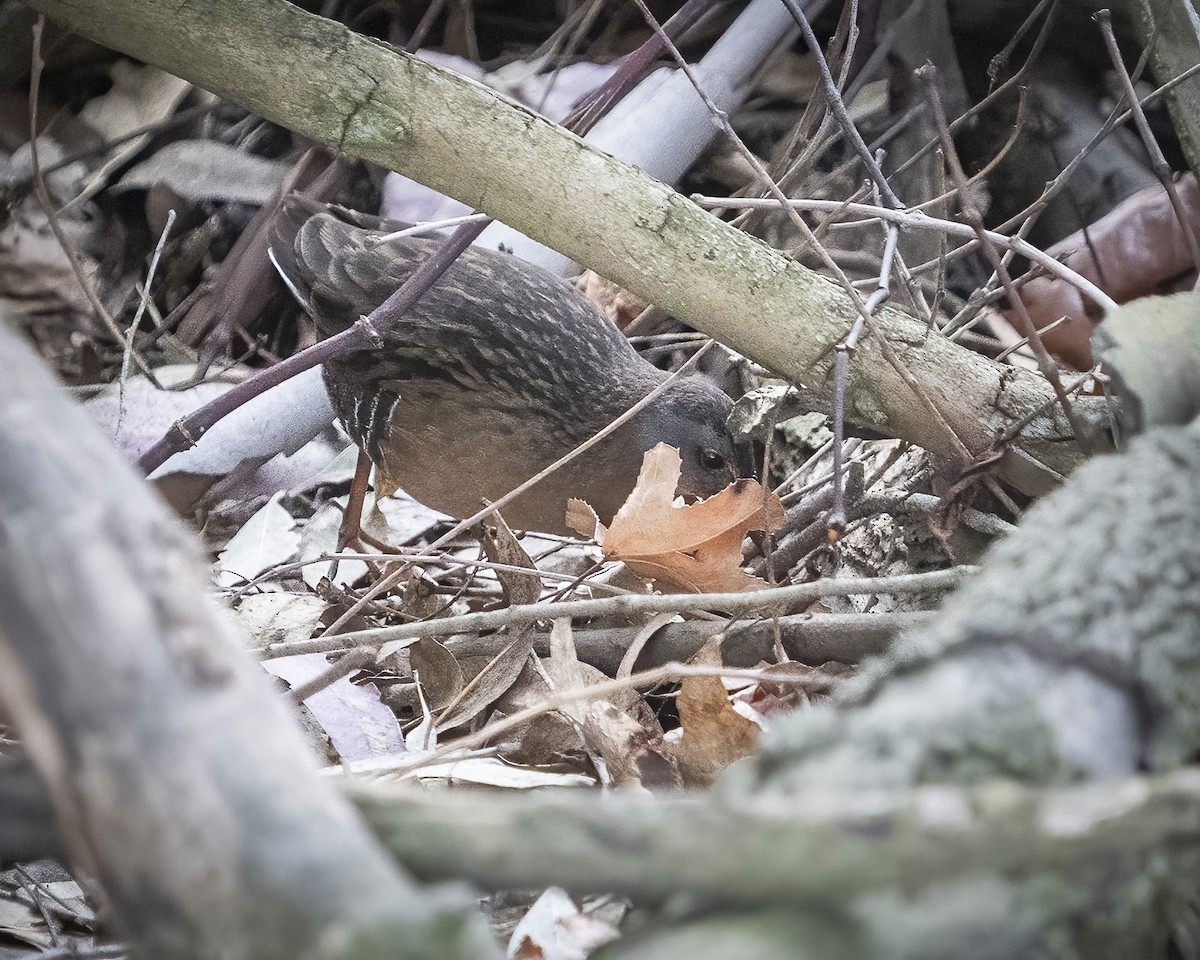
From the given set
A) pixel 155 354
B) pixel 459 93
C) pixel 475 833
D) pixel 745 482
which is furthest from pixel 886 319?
pixel 155 354

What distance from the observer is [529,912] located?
1195 millimetres

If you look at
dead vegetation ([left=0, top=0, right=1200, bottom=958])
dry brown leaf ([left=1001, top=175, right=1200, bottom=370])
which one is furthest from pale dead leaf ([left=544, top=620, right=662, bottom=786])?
dry brown leaf ([left=1001, top=175, right=1200, bottom=370])

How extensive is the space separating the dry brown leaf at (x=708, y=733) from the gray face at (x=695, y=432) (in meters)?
1.46

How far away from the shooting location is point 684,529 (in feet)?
5.97

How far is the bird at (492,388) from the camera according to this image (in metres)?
2.73

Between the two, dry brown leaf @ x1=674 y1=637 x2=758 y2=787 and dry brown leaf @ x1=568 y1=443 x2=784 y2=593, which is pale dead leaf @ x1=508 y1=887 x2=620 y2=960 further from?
dry brown leaf @ x1=568 y1=443 x2=784 y2=593

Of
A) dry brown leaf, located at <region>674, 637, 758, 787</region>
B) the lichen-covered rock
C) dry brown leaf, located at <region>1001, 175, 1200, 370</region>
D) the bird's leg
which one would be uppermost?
the lichen-covered rock

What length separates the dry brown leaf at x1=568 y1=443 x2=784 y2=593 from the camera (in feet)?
5.95

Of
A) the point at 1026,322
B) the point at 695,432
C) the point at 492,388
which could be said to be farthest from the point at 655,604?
the point at 695,432

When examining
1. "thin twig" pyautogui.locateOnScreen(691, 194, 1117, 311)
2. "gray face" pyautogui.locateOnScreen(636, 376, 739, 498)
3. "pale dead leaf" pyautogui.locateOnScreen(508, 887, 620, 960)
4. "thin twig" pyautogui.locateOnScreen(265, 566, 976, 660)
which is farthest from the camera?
"gray face" pyautogui.locateOnScreen(636, 376, 739, 498)

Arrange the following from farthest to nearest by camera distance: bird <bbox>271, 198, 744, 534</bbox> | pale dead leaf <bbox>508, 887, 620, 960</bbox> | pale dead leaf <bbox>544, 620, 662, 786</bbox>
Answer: bird <bbox>271, 198, 744, 534</bbox> < pale dead leaf <bbox>544, 620, 662, 786</bbox> < pale dead leaf <bbox>508, 887, 620, 960</bbox>

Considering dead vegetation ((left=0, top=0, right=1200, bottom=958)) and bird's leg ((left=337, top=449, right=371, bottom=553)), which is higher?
dead vegetation ((left=0, top=0, right=1200, bottom=958))

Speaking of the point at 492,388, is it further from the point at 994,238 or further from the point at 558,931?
the point at 558,931

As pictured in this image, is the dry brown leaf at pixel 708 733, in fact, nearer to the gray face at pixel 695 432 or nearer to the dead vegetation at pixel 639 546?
the dead vegetation at pixel 639 546
